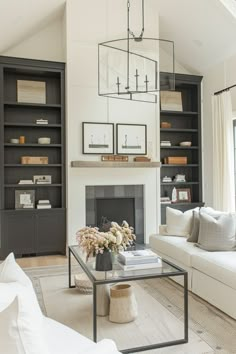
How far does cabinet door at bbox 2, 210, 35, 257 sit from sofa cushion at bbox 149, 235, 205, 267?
77.4 inches

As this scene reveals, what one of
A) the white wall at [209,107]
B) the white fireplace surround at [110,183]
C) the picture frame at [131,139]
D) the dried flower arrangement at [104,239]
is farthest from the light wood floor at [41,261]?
the white wall at [209,107]

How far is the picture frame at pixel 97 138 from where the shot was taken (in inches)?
208

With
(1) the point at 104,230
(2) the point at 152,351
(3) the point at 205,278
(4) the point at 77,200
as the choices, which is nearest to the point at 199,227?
(3) the point at 205,278

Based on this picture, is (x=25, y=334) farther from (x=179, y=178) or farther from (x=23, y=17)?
(x=179, y=178)

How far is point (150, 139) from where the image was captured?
5656 mm

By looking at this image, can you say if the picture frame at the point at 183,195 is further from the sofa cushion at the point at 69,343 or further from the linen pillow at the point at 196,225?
the sofa cushion at the point at 69,343

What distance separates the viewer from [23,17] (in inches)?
186

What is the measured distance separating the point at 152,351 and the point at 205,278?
1.05 meters

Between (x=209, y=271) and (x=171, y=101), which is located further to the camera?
(x=171, y=101)

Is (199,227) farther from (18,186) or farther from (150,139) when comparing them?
(18,186)

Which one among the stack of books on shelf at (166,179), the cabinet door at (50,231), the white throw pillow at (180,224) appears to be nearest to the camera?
the white throw pillow at (180,224)

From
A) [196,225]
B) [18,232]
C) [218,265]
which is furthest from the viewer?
[18,232]

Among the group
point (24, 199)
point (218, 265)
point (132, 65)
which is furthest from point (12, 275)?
point (24, 199)

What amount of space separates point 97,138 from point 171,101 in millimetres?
1873
